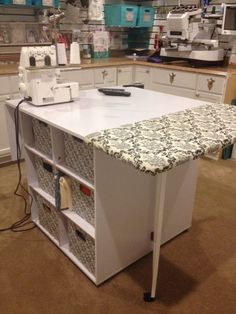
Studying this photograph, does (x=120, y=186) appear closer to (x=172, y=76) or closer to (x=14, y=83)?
(x=14, y=83)

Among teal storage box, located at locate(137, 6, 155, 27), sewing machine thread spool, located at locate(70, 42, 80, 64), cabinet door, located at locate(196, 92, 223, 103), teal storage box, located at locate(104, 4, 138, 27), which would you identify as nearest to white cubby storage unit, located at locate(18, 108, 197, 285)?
sewing machine thread spool, located at locate(70, 42, 80, 64)

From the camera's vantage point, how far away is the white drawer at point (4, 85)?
2.77 m

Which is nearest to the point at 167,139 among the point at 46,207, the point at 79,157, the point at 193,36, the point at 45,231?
the point at 79,157

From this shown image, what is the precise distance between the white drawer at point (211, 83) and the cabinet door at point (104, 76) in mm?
1047

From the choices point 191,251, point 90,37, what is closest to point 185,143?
point 191,251

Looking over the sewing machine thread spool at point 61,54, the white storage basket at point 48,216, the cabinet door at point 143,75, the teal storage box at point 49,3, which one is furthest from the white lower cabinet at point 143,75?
the white storage basket at point 48,216

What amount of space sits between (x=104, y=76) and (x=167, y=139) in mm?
2402

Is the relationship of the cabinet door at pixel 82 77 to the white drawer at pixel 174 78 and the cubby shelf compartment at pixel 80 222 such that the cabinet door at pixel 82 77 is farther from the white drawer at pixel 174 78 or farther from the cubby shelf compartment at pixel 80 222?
the cubby shelf compartment at pixel 80 222

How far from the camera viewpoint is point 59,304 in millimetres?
1528

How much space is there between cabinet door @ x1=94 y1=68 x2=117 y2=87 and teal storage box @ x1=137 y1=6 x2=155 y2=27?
0.96 meters

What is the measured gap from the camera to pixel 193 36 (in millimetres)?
3213

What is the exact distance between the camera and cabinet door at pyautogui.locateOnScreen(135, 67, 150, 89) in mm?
3672

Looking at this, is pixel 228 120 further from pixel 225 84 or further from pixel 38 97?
pixel 225 84

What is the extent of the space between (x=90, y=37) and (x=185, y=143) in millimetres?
3078
